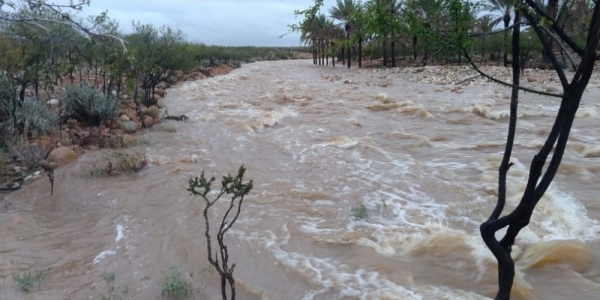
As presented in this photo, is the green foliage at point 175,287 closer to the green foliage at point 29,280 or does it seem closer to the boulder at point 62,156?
the green foliage at point 29,280

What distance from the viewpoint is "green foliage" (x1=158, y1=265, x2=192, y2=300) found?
3984 mm

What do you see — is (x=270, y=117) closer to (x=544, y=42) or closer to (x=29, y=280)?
(x=29, y=280)

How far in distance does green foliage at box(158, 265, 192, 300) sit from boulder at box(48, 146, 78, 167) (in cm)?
521

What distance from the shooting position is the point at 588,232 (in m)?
5.26

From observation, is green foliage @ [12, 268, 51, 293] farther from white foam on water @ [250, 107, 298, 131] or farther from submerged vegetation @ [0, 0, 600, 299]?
white foam on water @ [250, 107, 298, 131]

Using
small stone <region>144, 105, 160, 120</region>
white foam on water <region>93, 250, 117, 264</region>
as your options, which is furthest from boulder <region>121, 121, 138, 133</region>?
white foam on water <region>93, 250, 117, 264</region>

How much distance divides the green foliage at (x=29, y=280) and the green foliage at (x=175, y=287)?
1.14m

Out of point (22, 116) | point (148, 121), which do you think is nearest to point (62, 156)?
point (22, 116)

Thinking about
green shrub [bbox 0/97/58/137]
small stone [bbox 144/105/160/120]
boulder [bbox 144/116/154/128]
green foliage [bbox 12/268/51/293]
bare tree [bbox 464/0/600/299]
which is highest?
bare tree [bbox 464/0/600/299]

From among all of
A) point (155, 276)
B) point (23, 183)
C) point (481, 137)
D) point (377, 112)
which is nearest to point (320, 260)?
point (155, 276)

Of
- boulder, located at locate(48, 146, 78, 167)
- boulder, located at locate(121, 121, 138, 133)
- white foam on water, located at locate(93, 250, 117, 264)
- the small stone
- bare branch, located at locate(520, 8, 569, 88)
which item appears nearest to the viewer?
bare branch, located at locate(520, 8, 569, 88)

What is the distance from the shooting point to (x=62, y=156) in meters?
8.46

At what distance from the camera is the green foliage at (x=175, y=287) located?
13.1ft

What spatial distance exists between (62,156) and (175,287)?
566 cm
